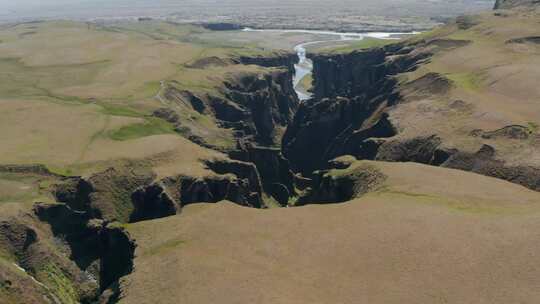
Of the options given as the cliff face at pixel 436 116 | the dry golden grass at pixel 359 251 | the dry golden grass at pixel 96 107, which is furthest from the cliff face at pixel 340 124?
the dry golden grass at pixel 359 251

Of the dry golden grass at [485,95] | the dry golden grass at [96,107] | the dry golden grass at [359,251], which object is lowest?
the dry golden grass at [96,107]

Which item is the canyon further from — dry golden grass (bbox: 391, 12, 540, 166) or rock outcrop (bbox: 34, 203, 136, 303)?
dry golden grass (bbox: 391, 12, 540, 166)

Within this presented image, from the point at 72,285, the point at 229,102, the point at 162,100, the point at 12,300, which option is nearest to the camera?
the point at 12,300

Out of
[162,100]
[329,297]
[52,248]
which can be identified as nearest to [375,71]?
[162,100]

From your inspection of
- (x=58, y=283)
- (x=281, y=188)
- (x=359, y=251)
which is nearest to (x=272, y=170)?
(x=281, y=188)

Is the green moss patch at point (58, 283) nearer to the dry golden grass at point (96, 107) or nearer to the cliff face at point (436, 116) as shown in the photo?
the dry golden grass at point (96, 107)

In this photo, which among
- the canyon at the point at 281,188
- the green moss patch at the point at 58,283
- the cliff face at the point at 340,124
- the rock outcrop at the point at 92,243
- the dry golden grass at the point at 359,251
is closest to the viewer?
the dry golden grass at the point at 359,251

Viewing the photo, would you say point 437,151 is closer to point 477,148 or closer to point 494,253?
point 477,148

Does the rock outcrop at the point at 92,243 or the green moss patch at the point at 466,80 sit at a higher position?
the green moss patch at the point at 466,80
